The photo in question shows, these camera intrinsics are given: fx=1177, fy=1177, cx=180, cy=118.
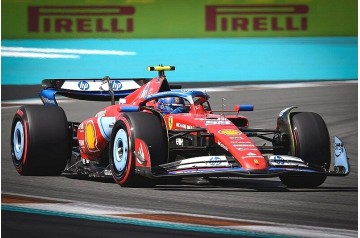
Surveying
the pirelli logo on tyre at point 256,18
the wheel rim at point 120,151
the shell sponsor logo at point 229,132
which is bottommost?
the wheel rim at point 120,151

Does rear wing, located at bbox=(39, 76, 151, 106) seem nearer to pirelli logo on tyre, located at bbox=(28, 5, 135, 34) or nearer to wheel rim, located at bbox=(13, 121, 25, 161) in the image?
wheel rim, located at bbox=(13, 121, 25, 161)

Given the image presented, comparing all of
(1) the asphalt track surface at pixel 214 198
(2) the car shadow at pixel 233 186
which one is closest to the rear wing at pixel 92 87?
(1) the asphalt track surface at pixel 214 198

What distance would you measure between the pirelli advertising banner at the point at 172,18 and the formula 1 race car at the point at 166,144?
77.9 ft

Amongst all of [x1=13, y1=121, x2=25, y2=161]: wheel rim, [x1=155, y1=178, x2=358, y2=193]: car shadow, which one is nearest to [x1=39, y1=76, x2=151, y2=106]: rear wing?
[x1=13, y1=121, x2=25, y2=161]: wheel rim

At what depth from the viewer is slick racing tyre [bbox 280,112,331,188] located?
38.9ft

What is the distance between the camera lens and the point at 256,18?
38.1 meters

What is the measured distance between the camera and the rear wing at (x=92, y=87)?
13984 mm

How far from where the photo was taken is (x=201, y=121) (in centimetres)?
1166

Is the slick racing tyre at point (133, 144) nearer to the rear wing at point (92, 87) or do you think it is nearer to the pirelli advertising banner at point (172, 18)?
the rear wing at point (92, 87)

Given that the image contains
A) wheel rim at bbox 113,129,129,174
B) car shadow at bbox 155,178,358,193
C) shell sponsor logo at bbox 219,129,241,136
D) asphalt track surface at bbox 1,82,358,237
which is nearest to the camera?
asphalt track surface at bbox 1,82,358,237

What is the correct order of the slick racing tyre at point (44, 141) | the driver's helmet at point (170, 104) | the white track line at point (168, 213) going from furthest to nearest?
the slick racing tyre at point (44, 141) < the driver's helmet at point (170, 104) < the white track line at point (168, 213)

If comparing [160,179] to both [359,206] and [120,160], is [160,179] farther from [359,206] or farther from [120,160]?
[359,206]

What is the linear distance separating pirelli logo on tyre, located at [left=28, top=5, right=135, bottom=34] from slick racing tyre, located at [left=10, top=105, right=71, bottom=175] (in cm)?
2422

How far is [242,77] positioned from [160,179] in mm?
16486
